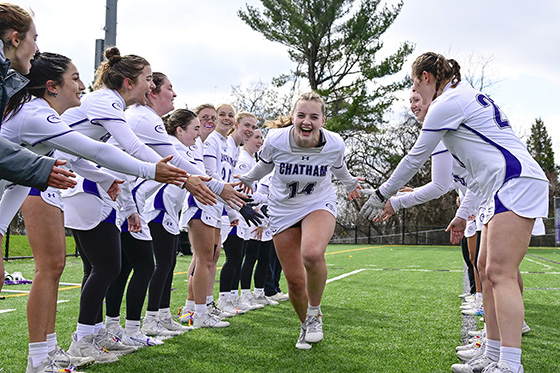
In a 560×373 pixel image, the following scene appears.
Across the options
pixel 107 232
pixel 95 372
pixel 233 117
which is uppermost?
pixel 233 117

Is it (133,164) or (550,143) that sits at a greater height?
(550,143)

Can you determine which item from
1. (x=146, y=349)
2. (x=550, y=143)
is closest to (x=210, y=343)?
(x=146, y=349)

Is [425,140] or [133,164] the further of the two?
[425,140]

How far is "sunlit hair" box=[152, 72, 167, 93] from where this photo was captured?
16.3 feet

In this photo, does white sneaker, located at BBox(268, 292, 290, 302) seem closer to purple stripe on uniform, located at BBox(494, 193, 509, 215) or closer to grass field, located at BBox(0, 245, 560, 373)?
grass field, located at BBox(0, 245, 560, 373)

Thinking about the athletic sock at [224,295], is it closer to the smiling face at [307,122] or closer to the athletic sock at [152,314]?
the athletic sock at [152,314]

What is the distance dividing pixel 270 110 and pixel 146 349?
106 ft

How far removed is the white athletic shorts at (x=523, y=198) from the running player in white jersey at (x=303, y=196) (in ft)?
5.68

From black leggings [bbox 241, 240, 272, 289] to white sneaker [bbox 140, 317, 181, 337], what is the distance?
7.04 feet

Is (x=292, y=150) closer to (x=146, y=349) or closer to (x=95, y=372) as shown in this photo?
(x=146, y=349)

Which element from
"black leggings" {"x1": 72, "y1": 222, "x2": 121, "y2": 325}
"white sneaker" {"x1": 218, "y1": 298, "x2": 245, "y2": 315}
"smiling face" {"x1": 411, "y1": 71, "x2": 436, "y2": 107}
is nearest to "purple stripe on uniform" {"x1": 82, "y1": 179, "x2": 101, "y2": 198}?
"black leggings" {"x1": 72, "y1": 222, "x2": 121, "y2": 325}

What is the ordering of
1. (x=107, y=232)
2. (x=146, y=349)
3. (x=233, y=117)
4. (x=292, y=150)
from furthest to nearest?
(x=233, y=117)
(x=292, y=150)
(x=146, y=349)
(x=107, y=232)

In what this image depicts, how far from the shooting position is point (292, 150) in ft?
15.8

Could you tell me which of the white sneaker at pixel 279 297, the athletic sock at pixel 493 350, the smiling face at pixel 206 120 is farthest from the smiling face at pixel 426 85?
the white sneaker at pixel 279 297
